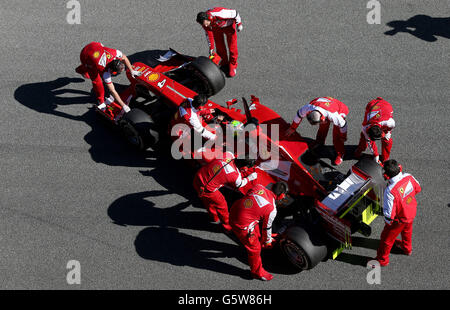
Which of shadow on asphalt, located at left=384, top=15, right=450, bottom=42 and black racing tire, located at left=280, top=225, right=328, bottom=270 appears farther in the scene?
shadow on asphalt, located at left=384, top=15, right=450, bottom=42

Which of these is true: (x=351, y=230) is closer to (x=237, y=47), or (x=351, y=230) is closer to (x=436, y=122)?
(x=436, y=122)

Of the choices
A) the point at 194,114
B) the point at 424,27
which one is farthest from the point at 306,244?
the point at 424,27

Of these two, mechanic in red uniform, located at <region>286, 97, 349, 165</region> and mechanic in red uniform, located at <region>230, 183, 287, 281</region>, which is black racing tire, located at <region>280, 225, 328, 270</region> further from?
mechanic in red uniform, located at <region>286, 97, 349, 165</region>

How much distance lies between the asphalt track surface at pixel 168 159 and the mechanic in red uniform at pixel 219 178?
74 cm

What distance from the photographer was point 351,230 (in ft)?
22.9

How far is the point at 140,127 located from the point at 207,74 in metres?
1.58

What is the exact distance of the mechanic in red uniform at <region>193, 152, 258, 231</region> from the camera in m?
6.83

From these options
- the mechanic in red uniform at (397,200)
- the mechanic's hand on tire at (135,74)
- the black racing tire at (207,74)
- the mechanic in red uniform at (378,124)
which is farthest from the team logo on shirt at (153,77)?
the mechanic in red uniform at (397,200)

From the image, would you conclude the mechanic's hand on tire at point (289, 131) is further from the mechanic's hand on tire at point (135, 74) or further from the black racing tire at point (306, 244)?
the mechanic's hand on tire at point (135, 74)

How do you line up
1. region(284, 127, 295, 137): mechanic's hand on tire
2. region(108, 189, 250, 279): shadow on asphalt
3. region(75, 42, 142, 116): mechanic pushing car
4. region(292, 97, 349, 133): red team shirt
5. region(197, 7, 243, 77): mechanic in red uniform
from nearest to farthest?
region(108, 189, 250, 279): shadow on asphalt < region(292, 97, 349, 133): red team shirt < region(284, 127, 295, 137): mechanic's hand on tire < region(75, 42, 142, 116): mechanic pushing car < region(197, 7, 243, 77): mechanic in red uniform

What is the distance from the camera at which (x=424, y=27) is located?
420 inches

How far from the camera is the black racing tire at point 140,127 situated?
8.31m

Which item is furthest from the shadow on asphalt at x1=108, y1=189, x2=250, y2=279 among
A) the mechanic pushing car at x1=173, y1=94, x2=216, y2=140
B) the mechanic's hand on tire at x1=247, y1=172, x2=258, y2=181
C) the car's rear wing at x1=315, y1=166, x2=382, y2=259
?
the car's rear wing at x1=315, y1=166, x2=382, y2=259

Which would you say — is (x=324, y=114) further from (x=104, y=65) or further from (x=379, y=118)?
(x=104, y=65)
